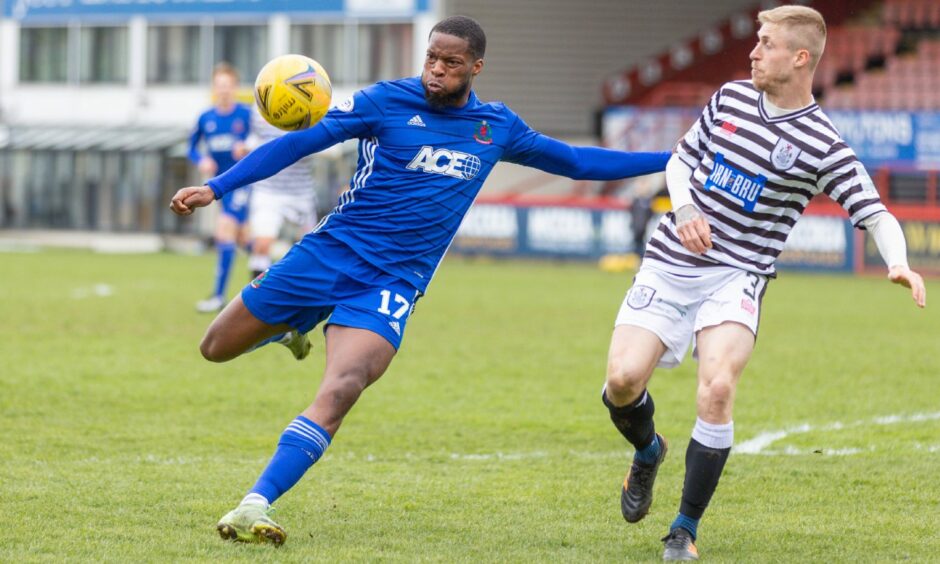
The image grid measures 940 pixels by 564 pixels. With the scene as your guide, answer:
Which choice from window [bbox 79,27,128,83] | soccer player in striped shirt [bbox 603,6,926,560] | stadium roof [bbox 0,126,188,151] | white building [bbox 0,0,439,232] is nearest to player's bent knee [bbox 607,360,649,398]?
soccer player in striped shirt [bbox 603,6,926,560]

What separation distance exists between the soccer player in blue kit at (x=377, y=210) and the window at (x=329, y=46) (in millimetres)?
31932

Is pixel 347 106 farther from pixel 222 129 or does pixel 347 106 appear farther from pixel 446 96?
pixel 222 129

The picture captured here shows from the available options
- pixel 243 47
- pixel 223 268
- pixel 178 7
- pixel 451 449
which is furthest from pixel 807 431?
pixel 178 7

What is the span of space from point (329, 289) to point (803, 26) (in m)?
2.16

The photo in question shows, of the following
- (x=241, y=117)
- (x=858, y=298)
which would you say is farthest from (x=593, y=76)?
(x=241, y=117)

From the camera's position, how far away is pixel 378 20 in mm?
37000

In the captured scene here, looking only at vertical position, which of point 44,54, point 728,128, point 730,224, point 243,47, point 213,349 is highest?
point 728,128

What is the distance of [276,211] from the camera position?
1562 centimetres

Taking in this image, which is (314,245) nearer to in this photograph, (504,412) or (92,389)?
(504,412)

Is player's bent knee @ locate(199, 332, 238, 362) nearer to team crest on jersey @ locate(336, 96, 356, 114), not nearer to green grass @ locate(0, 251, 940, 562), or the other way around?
green grass @ locate(0, 251, 940, 562)

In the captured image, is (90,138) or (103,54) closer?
(90,138)

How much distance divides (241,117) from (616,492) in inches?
411

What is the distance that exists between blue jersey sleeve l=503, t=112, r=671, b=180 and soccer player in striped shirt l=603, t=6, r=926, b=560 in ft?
1.53

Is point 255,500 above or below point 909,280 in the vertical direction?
below
